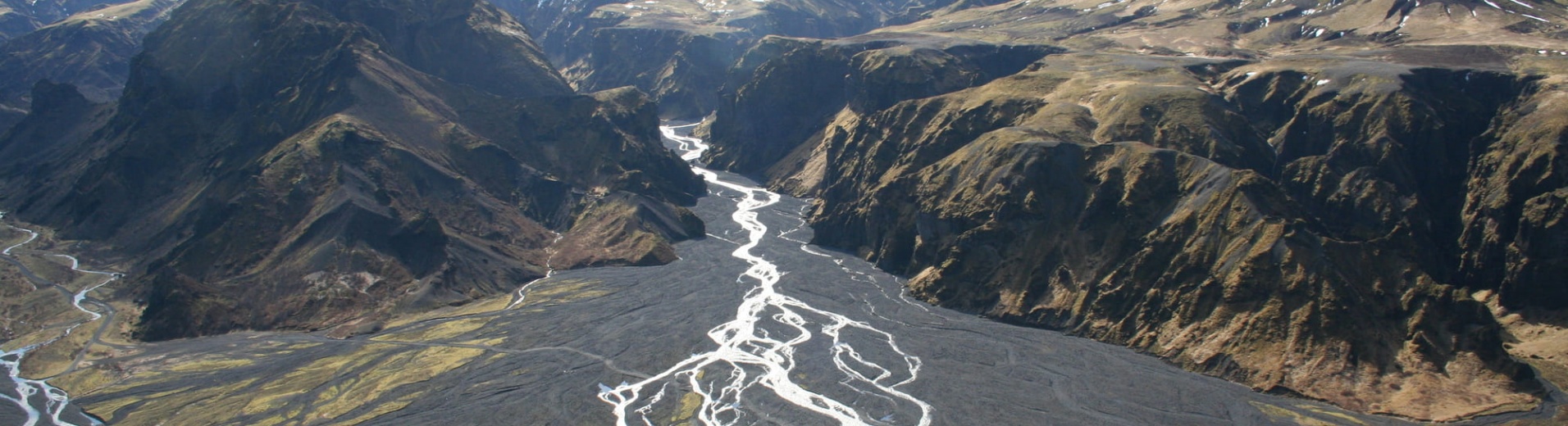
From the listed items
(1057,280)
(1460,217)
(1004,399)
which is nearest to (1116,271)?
(1057,280)

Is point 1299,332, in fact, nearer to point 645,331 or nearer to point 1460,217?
point 1460,217

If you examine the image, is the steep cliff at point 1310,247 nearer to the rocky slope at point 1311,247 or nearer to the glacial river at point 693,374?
the rocky slope at point 1311,247

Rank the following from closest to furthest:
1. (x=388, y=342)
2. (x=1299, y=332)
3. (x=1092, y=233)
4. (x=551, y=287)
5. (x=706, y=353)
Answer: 1. (x=1299, y=332)
2. (x=706, y=353)
3. (x=388, y=342)
4. (x=1092, y=233)
5. (x=551, y=287)

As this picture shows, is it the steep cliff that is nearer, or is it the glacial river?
the glacial river

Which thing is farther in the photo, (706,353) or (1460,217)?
(1460,217)

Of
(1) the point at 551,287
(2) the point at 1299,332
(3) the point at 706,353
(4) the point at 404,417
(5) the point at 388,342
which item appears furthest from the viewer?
(1) the point at 551,287

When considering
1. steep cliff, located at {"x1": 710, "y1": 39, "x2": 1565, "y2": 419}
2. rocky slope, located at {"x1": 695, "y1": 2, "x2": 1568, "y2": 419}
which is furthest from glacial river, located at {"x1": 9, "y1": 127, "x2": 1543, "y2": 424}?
steep cliff, located at {"x1": 710, "y1": 39, "x2": 1565, "y2": 419}

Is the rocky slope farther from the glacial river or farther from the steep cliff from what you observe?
the glacial river

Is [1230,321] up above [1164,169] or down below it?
below
